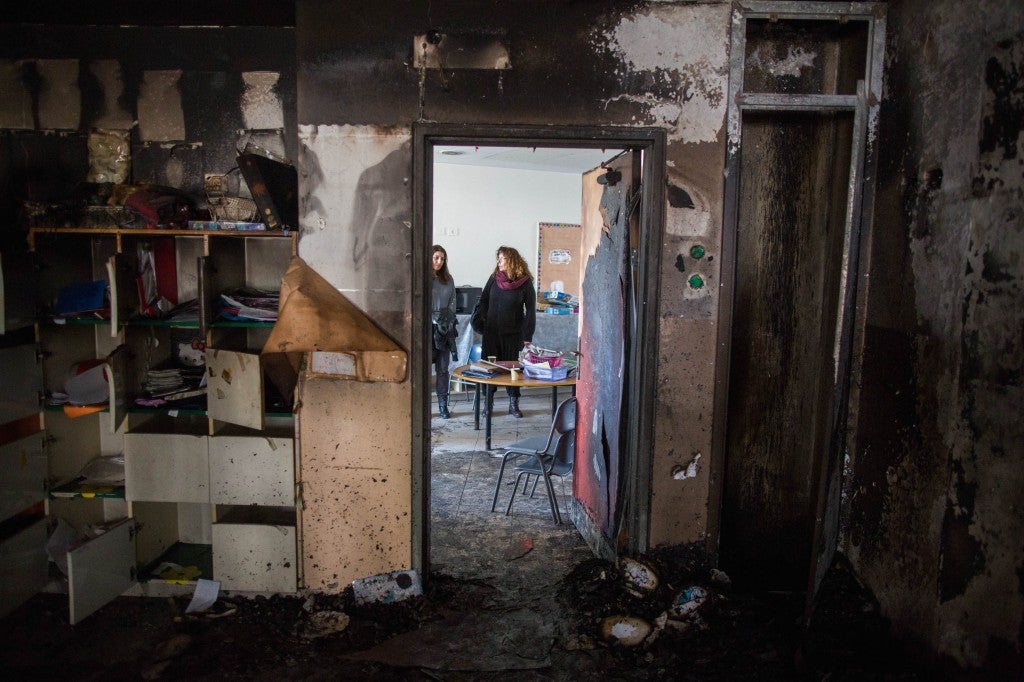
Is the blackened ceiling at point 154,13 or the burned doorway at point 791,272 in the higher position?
the blackened ceiling at point 154,13

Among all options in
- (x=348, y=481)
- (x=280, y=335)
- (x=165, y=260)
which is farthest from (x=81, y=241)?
(x=348, y=481)

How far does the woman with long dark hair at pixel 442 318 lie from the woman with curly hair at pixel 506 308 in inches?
10.8

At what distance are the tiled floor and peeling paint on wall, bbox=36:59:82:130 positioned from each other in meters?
2.94

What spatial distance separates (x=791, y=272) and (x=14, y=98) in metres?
3.88

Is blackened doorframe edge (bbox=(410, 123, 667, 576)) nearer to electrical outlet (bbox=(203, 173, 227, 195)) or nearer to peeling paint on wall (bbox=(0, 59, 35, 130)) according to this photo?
electrical outlet (bbox=(203, 173, 227, 195))

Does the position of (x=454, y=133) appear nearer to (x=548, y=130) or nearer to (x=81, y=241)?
(x=548, y=130)

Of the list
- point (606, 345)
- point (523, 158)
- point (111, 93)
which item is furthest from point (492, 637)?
point (523, 158)

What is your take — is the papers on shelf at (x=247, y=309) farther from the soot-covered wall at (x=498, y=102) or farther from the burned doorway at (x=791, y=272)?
the burned doorway at (x=791, y=272)

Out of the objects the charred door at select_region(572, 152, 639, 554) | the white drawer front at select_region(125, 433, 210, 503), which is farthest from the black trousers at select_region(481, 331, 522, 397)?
the white drawer front at select_region(125, 433, 210, 503)

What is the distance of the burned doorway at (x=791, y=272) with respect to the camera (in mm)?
2939

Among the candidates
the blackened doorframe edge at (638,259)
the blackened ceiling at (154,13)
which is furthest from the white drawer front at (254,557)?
the blackened ceiling at (154,13)

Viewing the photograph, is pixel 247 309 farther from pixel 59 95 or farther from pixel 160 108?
pixel 59 95

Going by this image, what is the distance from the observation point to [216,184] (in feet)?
10.8

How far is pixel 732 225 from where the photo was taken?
3.00 metres
